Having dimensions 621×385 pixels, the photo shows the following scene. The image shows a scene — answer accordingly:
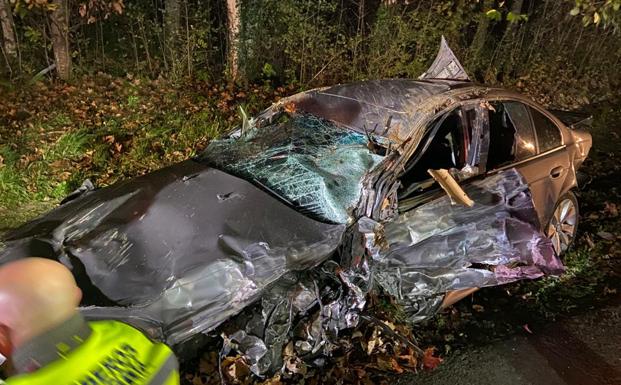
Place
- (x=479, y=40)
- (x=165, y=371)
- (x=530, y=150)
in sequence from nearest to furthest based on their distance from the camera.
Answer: (x=165, y=371), (x=530, y=150), (x=479, y=40)

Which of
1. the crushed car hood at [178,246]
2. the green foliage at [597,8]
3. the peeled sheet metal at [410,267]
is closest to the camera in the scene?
the crushed car hood at [178,246]

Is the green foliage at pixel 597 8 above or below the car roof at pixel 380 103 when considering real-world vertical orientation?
above

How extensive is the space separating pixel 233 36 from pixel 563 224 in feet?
16.6

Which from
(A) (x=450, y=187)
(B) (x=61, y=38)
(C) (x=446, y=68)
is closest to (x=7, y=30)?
(B) (x=61, y=38)

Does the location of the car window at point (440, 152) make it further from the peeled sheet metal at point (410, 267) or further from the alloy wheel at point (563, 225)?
the alloy wheel at point (563, 225)

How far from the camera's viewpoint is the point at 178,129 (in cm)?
624

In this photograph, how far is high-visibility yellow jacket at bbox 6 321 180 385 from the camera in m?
1.47

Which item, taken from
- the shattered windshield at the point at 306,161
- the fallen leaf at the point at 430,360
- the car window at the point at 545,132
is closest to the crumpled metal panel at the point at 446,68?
the car window at the point at 545,132

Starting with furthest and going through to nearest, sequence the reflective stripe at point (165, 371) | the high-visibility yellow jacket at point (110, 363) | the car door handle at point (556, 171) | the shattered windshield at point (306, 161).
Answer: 1. the car door handle at point (556, 171)
2. the shattered windshield at point (306, 161)
3. the reflective stripe at point (165, 371)
4. the high-visibility yellow jacket at point (110, 363)

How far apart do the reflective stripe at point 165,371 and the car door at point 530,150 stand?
2862mm

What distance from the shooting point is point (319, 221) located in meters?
2.95

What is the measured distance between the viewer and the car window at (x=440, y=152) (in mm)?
3406

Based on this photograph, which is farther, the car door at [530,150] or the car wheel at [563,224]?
the car wheel at [563,224]

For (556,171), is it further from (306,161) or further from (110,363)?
(110,363)
